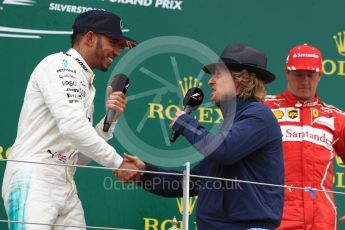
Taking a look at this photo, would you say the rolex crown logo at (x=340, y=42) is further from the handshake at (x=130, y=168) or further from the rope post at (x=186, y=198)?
the rope post at (x=186, y=198)

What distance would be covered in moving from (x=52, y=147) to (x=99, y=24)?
0.52 meters

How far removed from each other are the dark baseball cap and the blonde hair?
18.6 inches

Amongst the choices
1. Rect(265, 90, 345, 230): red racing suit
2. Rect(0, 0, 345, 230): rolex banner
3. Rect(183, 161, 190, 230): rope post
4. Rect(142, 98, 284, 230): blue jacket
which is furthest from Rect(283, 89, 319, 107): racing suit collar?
Rect(183, 161, 190, 230): rope post

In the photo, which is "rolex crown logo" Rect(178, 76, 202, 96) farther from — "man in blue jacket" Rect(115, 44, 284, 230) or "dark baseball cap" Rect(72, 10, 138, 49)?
"man in blue jacket" Rect(115, 44, 284, 230)

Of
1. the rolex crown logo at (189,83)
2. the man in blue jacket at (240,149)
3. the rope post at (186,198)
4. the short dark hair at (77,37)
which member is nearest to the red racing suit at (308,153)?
the rolex crown logo at (189,83)

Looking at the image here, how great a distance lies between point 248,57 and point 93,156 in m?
0.64

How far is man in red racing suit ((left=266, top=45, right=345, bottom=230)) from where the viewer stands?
3.69 meters

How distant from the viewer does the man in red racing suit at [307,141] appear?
3.69 meters

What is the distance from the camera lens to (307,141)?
12.5ft

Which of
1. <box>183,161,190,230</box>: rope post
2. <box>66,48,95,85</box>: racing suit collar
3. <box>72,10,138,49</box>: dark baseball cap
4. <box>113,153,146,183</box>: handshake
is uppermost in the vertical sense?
<box>72,10,138,49</box>: dark baseball cap

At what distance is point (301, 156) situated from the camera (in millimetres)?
3766

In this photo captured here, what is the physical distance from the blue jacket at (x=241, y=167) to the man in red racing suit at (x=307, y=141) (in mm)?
563

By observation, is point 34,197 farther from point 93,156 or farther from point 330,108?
point 330,108

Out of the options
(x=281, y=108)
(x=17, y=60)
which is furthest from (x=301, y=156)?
(x=17, y=60)
